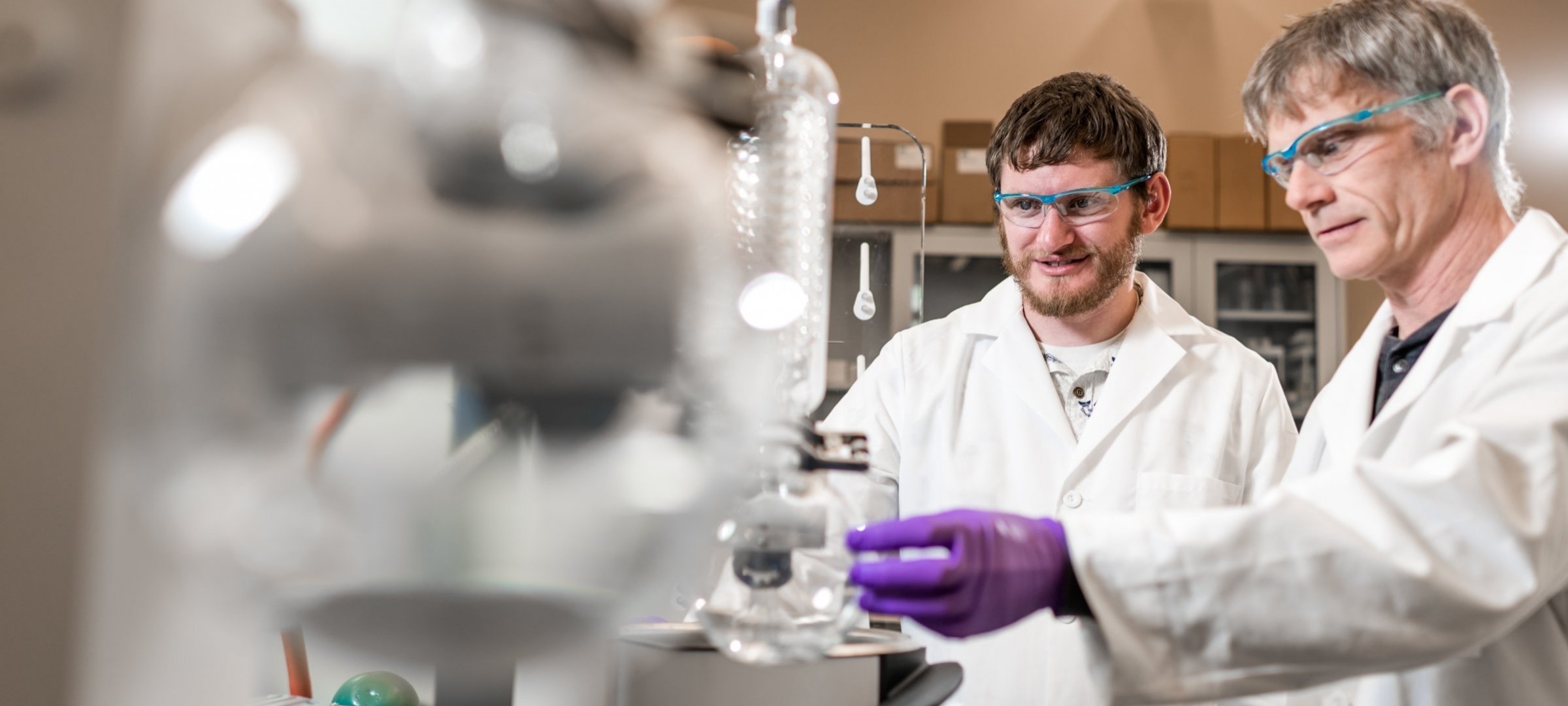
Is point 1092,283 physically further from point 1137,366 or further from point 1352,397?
point 1352,397

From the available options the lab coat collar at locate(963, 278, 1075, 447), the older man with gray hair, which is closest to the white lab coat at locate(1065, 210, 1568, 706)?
the older man with gray hair

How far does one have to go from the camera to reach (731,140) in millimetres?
384

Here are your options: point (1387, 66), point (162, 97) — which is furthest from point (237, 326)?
point (1387, 66)

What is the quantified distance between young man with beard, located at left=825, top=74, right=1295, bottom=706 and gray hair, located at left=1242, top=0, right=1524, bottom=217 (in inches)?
17.0

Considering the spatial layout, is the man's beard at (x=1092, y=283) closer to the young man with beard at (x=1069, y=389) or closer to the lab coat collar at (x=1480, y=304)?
the young man with beard at (x=1069, y=389)

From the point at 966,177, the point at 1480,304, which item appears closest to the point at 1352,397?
the point at 1480,304

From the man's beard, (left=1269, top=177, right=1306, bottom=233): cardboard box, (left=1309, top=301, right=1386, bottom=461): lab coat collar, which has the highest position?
(left=1269, top=177, right=1306, bottom=233): cardboard box

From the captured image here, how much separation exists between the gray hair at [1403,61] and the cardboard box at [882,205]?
546 millimetres

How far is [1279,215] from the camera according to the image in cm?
357

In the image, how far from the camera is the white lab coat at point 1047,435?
1.52 m

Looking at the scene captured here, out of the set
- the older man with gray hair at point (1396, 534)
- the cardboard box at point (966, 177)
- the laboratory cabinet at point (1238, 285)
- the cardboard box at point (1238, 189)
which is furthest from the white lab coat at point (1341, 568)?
the cardboard box at point (1238, 189)

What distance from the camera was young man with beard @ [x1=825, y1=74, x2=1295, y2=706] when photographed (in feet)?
5.13

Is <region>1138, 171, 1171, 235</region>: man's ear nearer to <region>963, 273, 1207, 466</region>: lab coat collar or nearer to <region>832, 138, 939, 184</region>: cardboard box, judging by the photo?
<region>963, 273, 1207, 466</region>: lab coat collar

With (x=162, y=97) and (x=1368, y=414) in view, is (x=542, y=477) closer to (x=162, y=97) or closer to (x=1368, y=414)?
(x=162, y=97)
